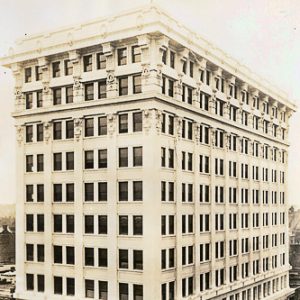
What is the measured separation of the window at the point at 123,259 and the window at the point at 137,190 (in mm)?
3507

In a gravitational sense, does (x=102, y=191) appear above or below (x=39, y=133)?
below

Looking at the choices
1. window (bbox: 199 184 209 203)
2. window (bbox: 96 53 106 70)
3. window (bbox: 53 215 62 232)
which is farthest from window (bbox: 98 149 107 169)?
window (bbox: 199 184 209 203)

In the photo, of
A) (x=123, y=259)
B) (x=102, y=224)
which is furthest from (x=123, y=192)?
(x=123, y=259)

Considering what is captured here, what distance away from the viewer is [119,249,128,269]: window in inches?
1315

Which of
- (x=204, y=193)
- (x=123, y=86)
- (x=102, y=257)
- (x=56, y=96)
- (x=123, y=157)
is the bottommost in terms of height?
(x=102, y=257)

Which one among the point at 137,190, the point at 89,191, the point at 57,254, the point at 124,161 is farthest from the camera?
the point at 57,254

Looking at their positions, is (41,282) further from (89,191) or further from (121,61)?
(121,61)

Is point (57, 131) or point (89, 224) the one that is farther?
point (57, 131)

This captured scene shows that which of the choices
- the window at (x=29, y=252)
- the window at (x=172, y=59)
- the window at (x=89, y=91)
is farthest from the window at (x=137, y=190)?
the window at (x=29, y=252)

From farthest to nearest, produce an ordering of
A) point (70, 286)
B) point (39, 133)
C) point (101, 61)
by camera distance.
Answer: point (39, 133), point (70, 286), point (101, 61)

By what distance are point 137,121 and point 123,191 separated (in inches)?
182

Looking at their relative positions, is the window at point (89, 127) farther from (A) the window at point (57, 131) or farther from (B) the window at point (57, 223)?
(B) the window at point (57, 223)

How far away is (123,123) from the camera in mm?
33969

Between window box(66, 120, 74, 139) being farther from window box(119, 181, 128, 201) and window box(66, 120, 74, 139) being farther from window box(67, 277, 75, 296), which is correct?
window box(67, 277, 75, 296)
